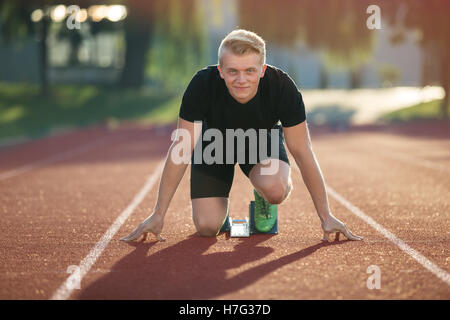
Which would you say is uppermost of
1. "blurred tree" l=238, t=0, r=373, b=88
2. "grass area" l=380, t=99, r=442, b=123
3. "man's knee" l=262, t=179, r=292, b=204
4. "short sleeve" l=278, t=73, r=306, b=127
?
"blurred tree" l=238, t=0, r=373, b=88

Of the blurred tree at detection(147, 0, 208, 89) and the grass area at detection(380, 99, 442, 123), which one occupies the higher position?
the blurred tree at detection(147, 0, 208, 89)

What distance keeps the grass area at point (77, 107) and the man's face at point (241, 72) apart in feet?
72.4

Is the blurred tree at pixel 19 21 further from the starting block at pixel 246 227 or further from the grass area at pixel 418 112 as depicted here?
the starting block at pixel 246 227

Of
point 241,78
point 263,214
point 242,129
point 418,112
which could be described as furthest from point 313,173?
point 418,112

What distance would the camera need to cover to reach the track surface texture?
4594 millimetres

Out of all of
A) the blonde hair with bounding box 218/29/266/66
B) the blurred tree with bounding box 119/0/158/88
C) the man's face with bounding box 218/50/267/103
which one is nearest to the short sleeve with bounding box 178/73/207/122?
the man's face with bounding box 218/50/267/103

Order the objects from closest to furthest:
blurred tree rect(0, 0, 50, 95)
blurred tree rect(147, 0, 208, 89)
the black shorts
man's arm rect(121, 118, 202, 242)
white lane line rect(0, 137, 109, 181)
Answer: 1. man's arm rect(121, 118, 202, 242)
2. the black shorts
3. white lane line rect(0, 137, 109, 181)
4. blurred tree rect(0, 0, 50, 95)
5. blurred tree rect(147, 0, 208, 89)

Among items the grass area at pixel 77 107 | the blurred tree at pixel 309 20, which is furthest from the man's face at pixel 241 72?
the blurred tree at pixel 309 20

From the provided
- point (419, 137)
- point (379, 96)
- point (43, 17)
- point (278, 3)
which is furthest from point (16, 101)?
point (379, 96)

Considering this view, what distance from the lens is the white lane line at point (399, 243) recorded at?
4945 millimetres

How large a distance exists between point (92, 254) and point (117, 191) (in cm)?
426

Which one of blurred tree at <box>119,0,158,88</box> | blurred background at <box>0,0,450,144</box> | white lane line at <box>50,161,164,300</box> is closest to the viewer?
white lane line at <box>50,161,164,300</box>

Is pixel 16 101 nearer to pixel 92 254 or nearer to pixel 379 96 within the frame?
pixel 379 96

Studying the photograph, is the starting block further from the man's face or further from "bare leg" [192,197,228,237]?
the man's face
